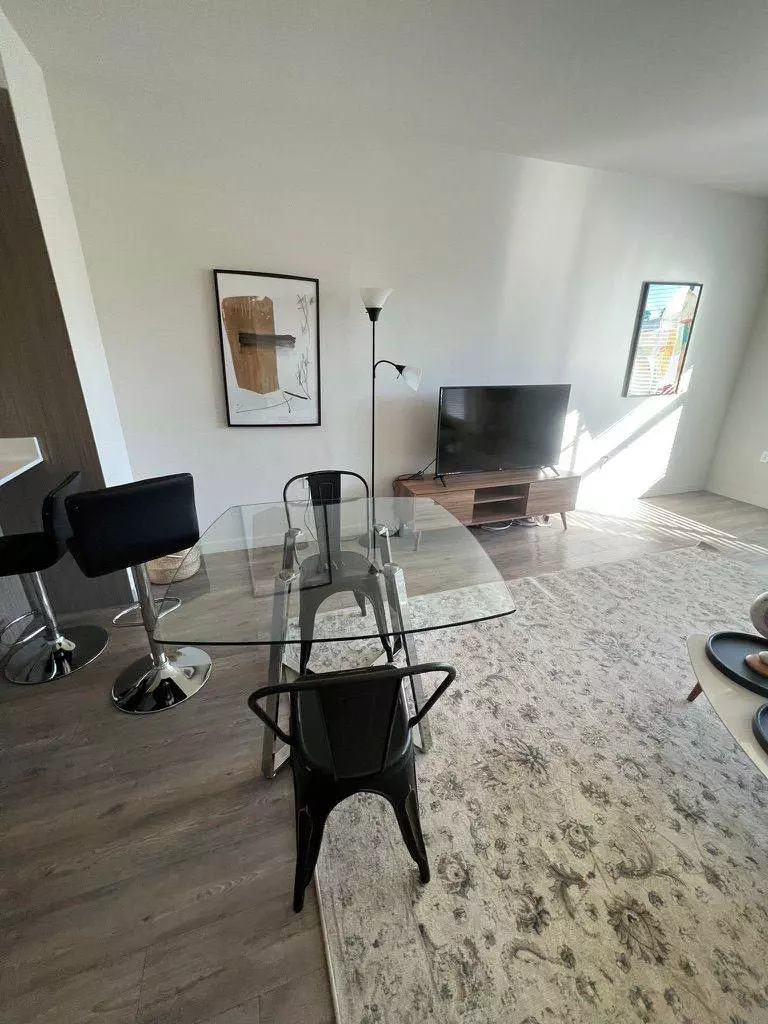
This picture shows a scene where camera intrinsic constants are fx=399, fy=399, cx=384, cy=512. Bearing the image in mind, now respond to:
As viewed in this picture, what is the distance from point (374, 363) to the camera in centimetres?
287

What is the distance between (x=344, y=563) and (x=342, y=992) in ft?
3.98

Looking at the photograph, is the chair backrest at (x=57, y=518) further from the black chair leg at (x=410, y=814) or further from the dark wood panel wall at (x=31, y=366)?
the black chair leg at (x=410, y=814)

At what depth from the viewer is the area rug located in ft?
3.26

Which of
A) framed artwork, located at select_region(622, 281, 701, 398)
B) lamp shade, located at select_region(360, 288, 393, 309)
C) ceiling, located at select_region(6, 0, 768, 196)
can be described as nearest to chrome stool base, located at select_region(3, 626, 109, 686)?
lamp shade, located at select_region(360, 288, 393, 309)

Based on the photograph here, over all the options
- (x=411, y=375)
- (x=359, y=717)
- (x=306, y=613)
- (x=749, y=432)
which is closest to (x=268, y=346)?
(x=411, y=375)

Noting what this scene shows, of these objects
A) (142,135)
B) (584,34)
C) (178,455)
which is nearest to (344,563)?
(178,455)

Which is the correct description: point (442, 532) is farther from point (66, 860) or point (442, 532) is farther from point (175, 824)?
point (66, 860)

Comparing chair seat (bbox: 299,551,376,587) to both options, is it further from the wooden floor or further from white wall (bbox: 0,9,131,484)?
white wall (bbox: 0,9,131,484)

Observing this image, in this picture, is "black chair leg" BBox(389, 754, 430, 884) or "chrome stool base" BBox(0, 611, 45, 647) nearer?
"black chair leg" BBox(389, 754, 430, 884)

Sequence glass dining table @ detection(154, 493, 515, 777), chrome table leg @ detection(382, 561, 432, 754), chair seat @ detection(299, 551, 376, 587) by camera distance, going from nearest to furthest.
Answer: glass dining table @ detection(154, 493, 515, 777) < chrome table leg @ detection(382, 561, 432, 754) < chair seat @ detection(299, 551, 376, 587)

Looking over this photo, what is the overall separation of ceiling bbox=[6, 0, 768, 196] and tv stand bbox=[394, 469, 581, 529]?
7.36 ft

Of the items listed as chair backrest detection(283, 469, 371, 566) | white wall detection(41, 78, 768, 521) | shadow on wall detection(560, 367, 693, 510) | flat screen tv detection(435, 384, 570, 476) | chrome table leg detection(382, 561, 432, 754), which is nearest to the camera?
chrome table leg detection(382, 561, 432, 754)

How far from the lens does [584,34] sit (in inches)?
65.7

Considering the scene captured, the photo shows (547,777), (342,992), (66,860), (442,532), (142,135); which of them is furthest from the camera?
(142,135)
